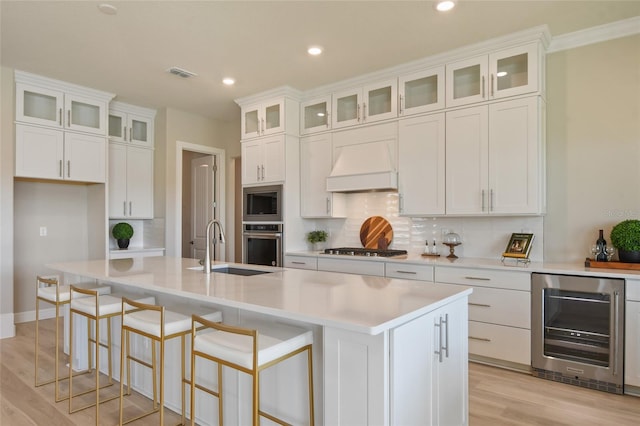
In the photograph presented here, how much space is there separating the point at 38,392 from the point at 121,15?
2821 millimetres

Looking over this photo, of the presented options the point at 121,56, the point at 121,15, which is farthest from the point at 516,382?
the point at 121,56

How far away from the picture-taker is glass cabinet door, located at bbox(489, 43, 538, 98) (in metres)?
3.23

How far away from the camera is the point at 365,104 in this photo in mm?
4246

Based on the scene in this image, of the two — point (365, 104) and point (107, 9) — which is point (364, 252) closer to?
point (365, 104)

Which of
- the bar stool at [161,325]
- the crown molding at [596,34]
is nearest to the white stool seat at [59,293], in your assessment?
the bar stool at [161,325]

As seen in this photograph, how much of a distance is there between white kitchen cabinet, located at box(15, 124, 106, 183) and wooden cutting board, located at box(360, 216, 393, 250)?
3.28 meters

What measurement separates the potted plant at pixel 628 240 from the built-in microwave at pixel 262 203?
3.18m

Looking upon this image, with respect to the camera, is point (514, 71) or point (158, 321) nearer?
point (158, 321)

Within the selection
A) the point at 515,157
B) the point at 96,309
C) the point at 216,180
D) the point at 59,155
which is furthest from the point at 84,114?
the point at 515,157

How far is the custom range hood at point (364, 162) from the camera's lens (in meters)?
4.02

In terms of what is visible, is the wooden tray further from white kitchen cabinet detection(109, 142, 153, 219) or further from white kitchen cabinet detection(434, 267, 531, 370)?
white kitchen cabinet detection(109, 142, 153, 219)

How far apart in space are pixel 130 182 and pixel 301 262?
2.81 m

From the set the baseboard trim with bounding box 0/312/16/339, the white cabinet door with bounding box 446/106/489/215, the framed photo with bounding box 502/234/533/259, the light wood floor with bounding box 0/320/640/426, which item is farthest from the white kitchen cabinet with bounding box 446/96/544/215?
the baseboard trim with bounding box 0/312/16/339

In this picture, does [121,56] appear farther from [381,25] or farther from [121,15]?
[381,25]
